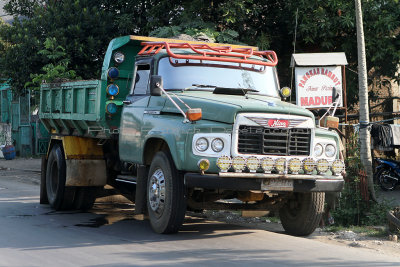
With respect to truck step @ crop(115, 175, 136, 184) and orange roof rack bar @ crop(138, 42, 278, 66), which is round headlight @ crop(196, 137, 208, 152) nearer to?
orange roof rack bar @ crop(138, 42, 278, 66)

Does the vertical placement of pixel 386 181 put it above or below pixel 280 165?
below

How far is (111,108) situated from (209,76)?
1.85 meters

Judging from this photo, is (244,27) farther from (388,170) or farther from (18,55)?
(18,55)

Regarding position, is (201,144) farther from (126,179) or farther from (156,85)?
(126,179)

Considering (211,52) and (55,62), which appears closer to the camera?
(211,52)

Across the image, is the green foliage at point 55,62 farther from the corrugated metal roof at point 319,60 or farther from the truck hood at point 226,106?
the truck hood at point 226,106

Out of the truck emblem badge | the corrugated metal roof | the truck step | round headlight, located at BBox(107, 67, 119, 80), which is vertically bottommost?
the truck step

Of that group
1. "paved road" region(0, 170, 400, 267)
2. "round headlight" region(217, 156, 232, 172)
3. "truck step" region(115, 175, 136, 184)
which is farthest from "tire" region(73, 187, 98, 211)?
"round headlight" region(217, 156, 232, 172)

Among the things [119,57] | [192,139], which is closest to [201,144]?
[192,139]

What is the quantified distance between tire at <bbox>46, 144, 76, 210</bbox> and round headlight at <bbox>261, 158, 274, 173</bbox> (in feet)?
15.9

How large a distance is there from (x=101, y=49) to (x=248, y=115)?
1206 cm

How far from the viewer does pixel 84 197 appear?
11.4 metres

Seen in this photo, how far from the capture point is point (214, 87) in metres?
8.98

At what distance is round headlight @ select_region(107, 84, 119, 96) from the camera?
10.1 m
